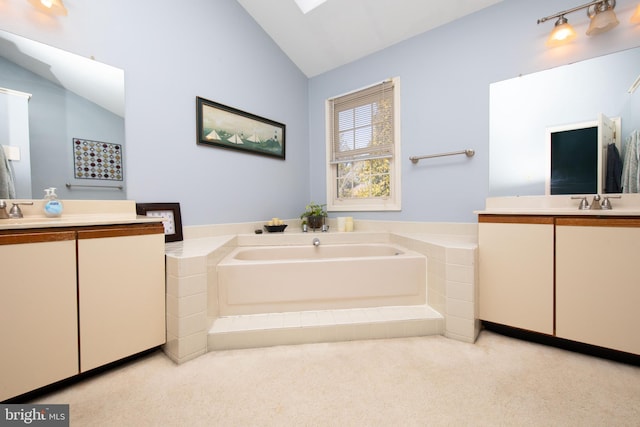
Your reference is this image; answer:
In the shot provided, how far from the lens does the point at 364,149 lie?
2744 mm

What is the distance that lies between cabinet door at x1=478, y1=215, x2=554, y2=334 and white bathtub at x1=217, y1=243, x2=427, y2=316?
0.40m

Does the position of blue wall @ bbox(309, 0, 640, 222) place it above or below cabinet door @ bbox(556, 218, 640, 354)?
above

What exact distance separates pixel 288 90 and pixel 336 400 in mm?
2924

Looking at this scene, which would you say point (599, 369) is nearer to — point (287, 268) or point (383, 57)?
point (287, 268)

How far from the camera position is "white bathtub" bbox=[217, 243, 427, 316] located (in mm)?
1646

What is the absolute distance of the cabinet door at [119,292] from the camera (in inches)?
46.1

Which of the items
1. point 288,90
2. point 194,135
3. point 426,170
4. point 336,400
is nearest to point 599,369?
point 336,400

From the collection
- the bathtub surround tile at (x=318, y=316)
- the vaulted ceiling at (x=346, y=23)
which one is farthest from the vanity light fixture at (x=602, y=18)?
the bathtub surround tile at (x=318, y=316)

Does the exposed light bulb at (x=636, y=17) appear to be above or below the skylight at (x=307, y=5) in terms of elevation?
below

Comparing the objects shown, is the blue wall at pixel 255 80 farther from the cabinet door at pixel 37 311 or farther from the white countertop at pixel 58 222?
the cabinet door at pixel 37 311

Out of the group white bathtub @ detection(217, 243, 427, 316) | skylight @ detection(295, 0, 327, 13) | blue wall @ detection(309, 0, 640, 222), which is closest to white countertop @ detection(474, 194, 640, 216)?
blue wall @ detection(309, 0, 640, 222)

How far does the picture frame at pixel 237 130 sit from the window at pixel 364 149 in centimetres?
66

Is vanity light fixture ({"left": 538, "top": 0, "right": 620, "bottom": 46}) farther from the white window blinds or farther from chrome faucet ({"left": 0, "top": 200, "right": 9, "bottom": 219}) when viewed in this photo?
chrome faucet ({"left": 0, "top": 200, "right": 9, "bottom": 219})

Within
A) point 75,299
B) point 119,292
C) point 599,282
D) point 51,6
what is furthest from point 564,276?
point 51,6
